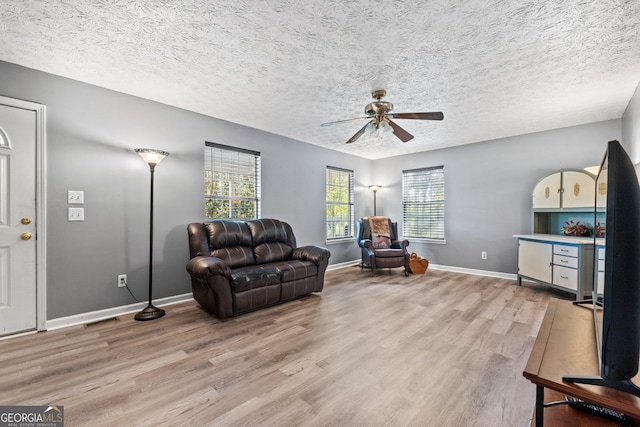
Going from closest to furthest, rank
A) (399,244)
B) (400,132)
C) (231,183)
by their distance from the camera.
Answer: (400,132), (231,183), (399,244)

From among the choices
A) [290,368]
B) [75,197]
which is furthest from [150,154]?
[290,368]

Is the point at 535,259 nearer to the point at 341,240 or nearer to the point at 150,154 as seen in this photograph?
the point at 341,240

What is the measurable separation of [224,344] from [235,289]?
2.06ft

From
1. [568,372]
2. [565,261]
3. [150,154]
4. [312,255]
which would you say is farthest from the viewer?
[312,255]

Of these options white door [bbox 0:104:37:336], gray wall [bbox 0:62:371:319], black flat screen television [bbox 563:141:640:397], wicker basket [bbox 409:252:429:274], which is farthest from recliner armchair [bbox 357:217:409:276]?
white door [bbox 0:104:37:336]

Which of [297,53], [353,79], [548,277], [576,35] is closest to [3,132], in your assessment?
[297,53]

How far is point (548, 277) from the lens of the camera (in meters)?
3.82

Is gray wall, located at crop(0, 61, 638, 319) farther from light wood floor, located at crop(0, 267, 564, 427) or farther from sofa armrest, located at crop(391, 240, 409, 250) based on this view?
sofa armrest, located at crop(391, 240, 409, 250)

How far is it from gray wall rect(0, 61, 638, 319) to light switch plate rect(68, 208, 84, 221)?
0.16ft

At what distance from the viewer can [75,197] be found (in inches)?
110

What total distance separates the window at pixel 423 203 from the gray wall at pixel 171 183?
211mm

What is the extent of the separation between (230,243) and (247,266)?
1.23ft

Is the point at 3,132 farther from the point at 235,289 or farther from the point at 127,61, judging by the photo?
the point at 235,289

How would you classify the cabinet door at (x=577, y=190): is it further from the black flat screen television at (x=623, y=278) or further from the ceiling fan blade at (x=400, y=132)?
the black flat screen television at (x=623, y=278)
